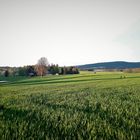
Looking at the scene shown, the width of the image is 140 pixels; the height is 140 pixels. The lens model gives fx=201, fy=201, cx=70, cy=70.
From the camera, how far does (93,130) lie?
812 centimetres

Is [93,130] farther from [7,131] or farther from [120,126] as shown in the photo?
[7,131]

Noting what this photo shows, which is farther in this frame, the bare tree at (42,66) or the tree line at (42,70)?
the tree line at (42,70)

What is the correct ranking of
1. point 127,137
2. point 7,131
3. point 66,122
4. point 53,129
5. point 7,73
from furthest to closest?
point 7,73 < point 66,122 < point 53,129 < point 7,131 < point 127,137

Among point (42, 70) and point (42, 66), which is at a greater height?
point (42, 66)

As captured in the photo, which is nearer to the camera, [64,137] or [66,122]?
[64,137]

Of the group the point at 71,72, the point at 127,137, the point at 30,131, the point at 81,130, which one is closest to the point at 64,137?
the point at 81,130

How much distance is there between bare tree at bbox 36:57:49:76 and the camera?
12059 cm

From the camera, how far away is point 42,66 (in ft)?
418

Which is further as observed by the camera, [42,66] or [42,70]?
[42,66]

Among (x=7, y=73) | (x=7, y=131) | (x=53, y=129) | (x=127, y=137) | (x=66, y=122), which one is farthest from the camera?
(x=7, y=73)

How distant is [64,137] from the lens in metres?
7.61

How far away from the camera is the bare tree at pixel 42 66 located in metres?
121

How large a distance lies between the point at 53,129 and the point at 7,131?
1.88m

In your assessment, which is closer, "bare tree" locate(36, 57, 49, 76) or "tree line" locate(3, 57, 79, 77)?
"bare tree" locate(36, 57, 49, 76)
